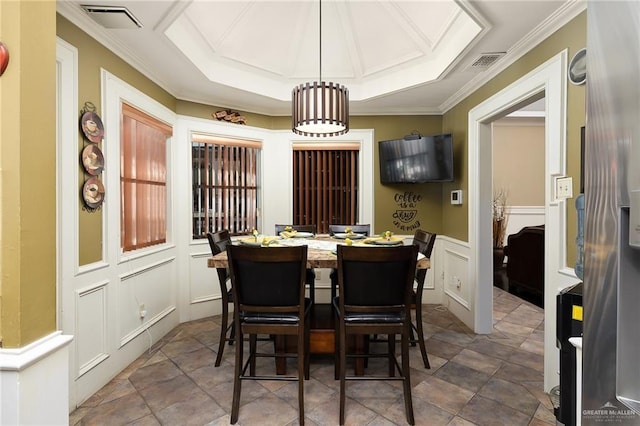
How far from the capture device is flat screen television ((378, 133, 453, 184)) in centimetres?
356

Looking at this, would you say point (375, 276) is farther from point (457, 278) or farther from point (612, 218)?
point (457, 278)

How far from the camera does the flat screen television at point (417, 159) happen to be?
3557 mm

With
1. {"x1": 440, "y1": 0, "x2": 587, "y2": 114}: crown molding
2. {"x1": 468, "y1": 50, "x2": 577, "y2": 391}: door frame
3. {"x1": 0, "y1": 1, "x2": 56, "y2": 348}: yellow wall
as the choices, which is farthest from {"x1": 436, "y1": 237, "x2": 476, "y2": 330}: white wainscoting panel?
{"x1": 0, "y1": 1, "x2": 56, "y2": 348}: yellow wall

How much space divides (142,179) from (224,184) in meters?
1.05

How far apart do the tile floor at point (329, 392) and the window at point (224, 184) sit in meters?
1.42

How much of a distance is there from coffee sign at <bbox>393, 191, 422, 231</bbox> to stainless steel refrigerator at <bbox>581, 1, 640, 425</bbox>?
3501mm

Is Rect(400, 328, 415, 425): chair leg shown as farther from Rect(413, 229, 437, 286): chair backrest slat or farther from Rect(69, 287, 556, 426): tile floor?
Rect(413, 229, 437, 286): chair backrest slat

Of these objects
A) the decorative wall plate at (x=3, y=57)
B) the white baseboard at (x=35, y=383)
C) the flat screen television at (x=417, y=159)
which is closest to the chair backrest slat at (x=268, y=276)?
the white baseboard at (x=35, y=383)

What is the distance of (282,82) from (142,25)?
1.68 metres

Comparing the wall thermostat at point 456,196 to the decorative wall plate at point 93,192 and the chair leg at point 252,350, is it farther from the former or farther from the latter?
the decorative wall plate at point 93,192

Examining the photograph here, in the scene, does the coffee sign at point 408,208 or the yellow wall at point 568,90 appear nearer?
the yellow wall at point 568,90

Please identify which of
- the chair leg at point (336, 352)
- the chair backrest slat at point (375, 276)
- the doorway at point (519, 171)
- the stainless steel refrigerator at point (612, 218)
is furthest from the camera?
the doorway at point (519, 171)

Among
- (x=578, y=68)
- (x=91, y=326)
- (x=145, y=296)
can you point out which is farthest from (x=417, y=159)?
(x=91, y=326)

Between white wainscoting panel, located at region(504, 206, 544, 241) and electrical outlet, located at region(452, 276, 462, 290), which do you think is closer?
electrical outlet, located at region(452, 276, 462, 290)
